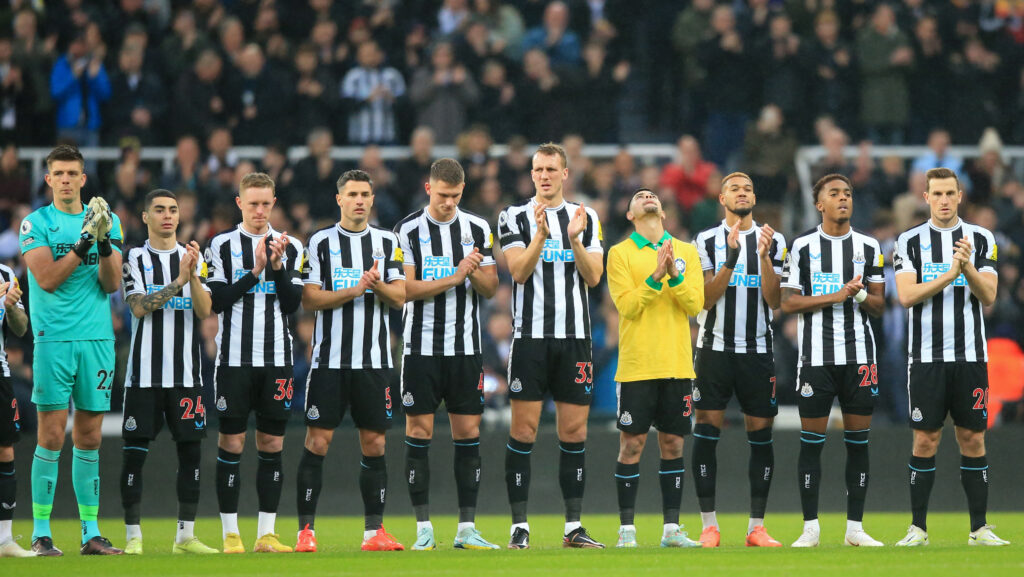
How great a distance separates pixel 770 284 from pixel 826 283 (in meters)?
0.39

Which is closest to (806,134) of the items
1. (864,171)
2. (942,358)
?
(864,171)

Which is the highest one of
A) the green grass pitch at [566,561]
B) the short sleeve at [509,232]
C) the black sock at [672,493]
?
the short sleeve at [509,232]

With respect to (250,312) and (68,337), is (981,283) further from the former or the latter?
(68,337)

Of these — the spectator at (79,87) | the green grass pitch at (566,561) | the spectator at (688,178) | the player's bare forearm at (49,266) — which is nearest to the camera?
the green grass pitch at (566,561)

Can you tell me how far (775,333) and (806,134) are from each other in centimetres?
410

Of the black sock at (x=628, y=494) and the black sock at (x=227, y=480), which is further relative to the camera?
the black sock at (x=227, y=480)

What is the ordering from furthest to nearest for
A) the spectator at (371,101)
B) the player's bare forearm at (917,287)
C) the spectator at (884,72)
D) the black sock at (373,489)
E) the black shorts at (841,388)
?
1. the spectator at (884,72)
2. the spectator at (371,101)
3. the black shorts at (841,388)
4. the black sock at (373,489)
5. the player's bare forearm at (917,287)

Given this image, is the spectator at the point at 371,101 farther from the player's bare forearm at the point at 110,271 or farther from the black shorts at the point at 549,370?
the black shorts at the point at 549,370

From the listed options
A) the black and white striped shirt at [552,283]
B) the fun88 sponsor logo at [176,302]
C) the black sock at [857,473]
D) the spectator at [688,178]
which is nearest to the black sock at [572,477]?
the black and white striped shirt at [552,283]

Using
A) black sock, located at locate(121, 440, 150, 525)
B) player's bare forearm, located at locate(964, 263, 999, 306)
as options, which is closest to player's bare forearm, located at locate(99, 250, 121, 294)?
black sock, located at locate(121, 440, 150, 525)

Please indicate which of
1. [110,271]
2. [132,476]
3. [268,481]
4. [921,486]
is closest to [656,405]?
[921,486]

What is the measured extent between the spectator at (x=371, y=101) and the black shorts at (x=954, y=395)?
29.1 ft

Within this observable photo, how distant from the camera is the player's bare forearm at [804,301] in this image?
9547 millimetres

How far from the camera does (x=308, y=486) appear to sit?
943 cm
